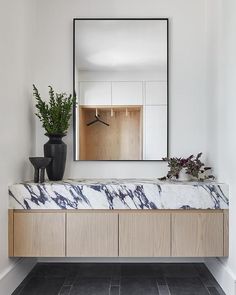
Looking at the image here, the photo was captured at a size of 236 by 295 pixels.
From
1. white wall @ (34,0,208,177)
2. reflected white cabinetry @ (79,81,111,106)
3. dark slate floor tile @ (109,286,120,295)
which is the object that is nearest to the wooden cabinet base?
dark slate floor tile @ (109,286,120,295)

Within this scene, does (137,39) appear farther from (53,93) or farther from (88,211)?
(88,211)

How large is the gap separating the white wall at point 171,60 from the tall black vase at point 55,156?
249 mm

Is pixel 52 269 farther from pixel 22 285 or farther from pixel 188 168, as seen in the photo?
pixel 188 168

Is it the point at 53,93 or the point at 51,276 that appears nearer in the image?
the point at 51,276

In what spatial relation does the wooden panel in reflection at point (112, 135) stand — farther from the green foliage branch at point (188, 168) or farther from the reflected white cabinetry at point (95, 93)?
the green foliage branch at point (188, 168)

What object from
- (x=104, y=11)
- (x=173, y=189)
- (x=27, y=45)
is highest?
(x=104, y=11)

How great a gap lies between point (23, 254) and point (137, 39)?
1985 mm

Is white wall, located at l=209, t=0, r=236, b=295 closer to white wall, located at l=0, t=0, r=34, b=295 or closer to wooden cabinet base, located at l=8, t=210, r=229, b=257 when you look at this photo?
wooden cabinet base, located at l=8, t=210, r=229, b=257

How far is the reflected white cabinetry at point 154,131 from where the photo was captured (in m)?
2.86

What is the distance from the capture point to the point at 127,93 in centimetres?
287

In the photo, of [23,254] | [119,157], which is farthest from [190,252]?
[23,254]

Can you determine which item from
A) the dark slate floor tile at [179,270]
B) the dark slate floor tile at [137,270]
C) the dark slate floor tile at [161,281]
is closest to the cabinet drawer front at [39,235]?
the dark slate floor tile at [137,270]

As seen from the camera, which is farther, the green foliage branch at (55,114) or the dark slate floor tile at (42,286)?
the green foliage branch at (55,114)

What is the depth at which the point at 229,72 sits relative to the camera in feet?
7.45
